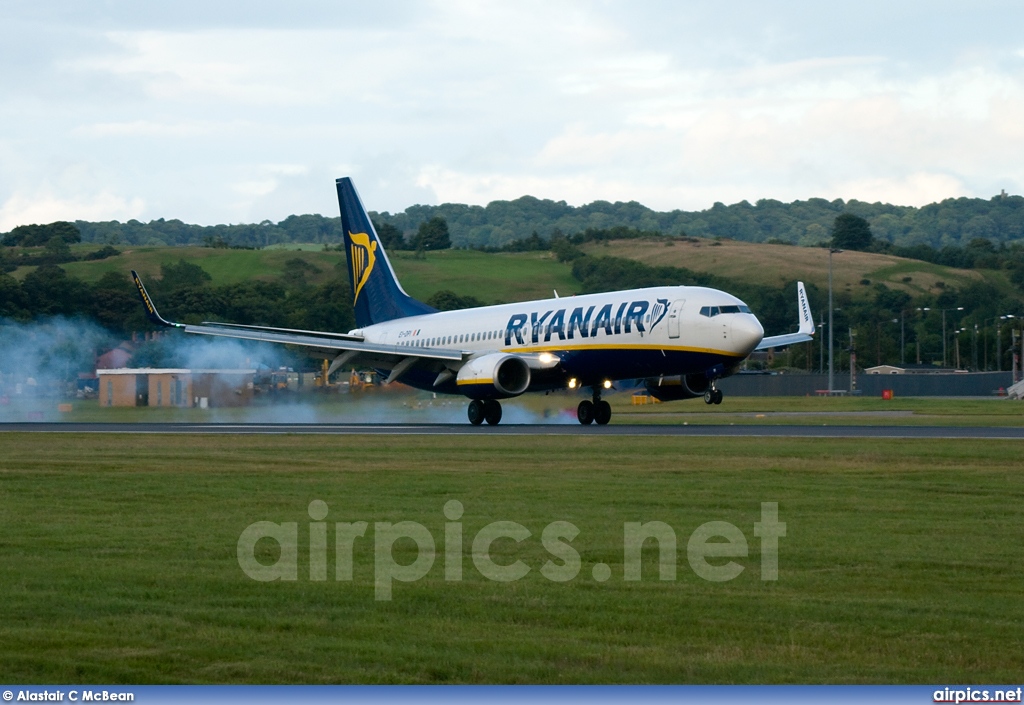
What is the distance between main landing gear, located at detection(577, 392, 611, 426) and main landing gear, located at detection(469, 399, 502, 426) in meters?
2.84

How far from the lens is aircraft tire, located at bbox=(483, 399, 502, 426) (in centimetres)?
4744

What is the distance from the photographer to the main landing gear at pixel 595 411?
47.3 meters

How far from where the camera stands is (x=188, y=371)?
6119cm

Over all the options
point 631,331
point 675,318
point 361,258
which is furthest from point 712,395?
point 361,258

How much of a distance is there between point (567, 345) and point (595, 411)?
3184 mm

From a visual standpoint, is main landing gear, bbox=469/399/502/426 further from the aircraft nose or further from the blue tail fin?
the blue tail fin

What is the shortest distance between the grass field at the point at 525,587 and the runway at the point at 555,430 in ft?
38.3

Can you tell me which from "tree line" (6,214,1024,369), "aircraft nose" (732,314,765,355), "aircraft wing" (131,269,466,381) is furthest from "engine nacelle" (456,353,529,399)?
"tree line" (6,214,1024,369)

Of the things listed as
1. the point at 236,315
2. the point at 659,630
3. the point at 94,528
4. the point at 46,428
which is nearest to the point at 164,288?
the point at 236,315

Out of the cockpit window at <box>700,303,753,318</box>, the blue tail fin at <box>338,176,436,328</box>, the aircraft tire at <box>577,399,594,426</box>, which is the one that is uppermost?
the blue tail fin at <box>338,176,436,328</box>

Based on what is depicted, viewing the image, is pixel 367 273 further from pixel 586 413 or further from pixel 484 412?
pixel 586 413

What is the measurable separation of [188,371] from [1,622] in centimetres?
5051

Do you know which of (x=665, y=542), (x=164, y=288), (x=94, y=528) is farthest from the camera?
(x=164, y=288)

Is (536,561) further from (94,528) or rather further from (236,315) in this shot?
(236,315)
